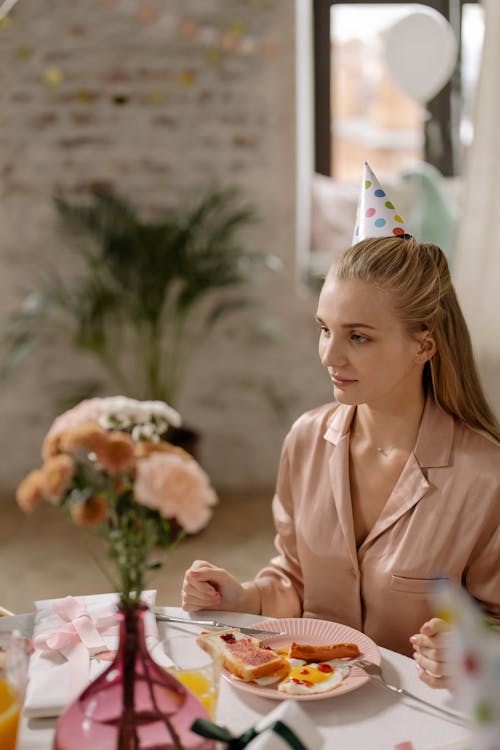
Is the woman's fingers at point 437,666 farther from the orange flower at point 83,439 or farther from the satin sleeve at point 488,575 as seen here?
the orange flower at point 83,439

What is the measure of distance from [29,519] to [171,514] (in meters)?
3.26

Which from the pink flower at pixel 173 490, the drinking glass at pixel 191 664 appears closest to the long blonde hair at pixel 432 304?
the drinking glass at pixel 191 664

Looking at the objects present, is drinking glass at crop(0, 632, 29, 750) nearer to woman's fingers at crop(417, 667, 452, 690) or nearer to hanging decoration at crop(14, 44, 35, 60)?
woman's fingers at crop(417, 667, 452, 690)

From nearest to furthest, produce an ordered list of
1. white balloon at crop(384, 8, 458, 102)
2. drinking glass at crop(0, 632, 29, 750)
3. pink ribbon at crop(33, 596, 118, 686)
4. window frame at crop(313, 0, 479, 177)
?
drinking glass at crop(0, 632, 29, 750)
pink ribbon at crop(33, 596, 118, 686)
white balloon at crop(384, 8, 458, 102)
window frame at crop(313, 0, 479, 177)

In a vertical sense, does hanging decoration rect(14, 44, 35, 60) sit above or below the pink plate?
above

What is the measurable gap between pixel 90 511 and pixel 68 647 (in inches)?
20.7

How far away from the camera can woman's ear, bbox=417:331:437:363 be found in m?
1.65

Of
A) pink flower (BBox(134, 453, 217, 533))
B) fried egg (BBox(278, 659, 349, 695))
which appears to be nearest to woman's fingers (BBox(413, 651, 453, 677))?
fried egg (BBox(278, 659, 349, 695))

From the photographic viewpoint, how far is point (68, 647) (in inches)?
57.5

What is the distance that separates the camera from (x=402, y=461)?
170cm

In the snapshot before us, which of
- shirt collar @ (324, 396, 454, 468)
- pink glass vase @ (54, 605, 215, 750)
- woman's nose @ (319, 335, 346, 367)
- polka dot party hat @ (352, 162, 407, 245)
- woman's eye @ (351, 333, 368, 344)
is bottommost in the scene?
pink glass vase @ (54, 605, 215, 750)

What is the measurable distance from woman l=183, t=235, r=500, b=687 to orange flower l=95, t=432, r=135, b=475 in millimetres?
616

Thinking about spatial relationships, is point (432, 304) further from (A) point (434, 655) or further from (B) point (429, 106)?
(B) point (429, 106)

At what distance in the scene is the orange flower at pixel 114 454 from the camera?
1021 mm
